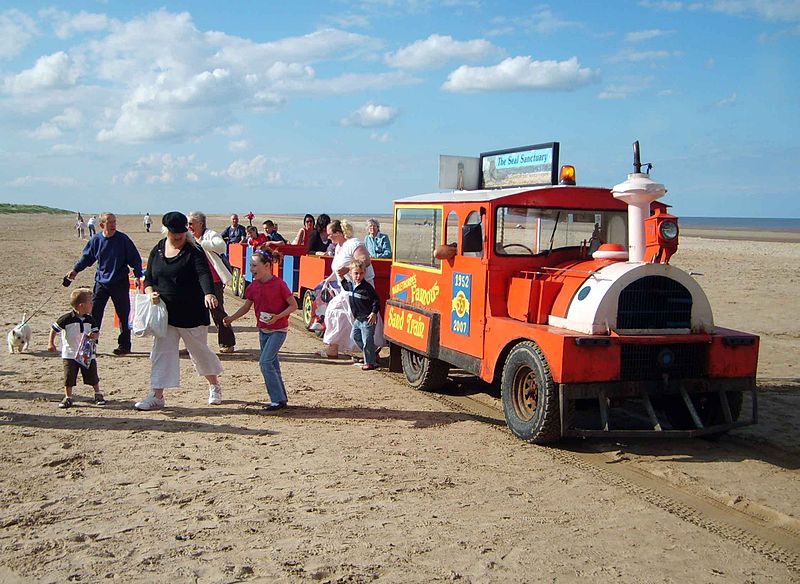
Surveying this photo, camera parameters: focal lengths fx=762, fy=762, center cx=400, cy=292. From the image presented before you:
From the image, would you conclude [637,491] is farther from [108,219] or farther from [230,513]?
[108,219]

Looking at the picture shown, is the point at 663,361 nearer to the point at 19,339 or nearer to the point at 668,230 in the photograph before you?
the point at 668,230

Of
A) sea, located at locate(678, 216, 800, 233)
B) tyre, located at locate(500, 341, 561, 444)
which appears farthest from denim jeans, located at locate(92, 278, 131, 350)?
sea, located at locate(678, 216, 800, 233)

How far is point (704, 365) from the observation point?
6250mm

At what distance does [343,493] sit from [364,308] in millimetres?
4328

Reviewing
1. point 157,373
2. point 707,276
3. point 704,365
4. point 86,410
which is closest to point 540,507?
point 704,365

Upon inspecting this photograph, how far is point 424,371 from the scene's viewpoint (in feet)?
27.3

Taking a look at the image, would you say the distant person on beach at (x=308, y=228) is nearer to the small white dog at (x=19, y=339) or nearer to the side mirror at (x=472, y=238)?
the small white dog at (x=19, y=339)

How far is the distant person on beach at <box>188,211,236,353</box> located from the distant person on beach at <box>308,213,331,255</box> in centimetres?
314

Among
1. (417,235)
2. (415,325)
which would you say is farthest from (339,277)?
(415,325)

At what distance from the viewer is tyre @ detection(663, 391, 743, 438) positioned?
645cm

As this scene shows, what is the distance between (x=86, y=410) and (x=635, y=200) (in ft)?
17.3

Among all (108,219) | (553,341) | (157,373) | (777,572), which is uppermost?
(108,219)

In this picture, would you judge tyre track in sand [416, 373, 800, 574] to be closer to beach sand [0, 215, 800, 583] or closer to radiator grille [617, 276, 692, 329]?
beach sand [0, 215, 800, 583]

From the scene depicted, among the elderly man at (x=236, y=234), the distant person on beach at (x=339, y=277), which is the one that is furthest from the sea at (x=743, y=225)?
the distant person on beach at (x=339, y=277)
